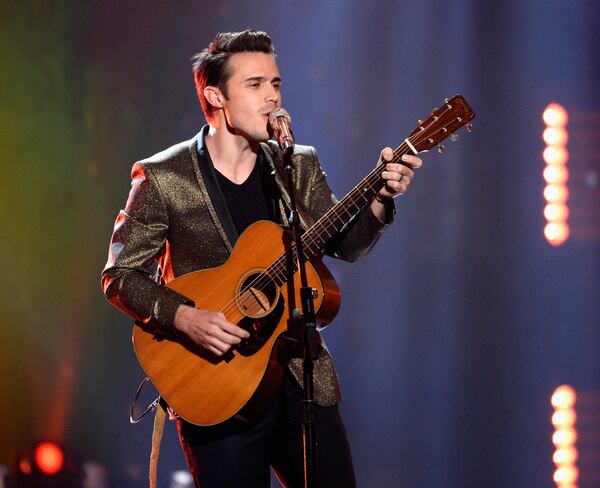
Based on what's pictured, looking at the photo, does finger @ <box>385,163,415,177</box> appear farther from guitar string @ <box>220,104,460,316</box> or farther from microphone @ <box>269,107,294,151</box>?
microphone @ <box>269,107,294,151</box>

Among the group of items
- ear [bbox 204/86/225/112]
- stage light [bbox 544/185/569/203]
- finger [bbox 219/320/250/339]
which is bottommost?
finger [bbox 219/320/250/339]

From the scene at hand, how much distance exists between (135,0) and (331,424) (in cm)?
324

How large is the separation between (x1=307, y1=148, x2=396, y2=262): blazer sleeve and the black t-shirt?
19 cm

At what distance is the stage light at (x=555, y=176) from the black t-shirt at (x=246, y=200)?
8.30 feet

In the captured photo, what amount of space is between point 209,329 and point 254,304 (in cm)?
21

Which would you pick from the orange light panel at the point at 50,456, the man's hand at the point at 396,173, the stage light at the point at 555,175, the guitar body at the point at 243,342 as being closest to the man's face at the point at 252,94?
the guitar body at the point at 243,342

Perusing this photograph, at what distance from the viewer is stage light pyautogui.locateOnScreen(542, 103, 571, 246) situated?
4.89 metres

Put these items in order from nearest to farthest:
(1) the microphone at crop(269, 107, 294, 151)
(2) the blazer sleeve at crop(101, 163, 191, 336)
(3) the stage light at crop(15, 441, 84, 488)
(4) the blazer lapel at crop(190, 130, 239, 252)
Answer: (1) the microphone at crop(269, 107, 294, 151) → (2) the blazer sleeve at crop(101, 163, 191, 336) → (4) the blazer lapel at crop(190, 130, 239, 252) → (3) the stage light at crop(15, 441, 84, 488)

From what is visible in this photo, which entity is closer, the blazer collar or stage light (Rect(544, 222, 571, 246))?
the blazer collar

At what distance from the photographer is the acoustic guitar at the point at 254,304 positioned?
8.77 ft

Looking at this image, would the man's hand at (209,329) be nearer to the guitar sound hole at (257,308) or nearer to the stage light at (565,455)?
the guitar sound hole at (257,308)

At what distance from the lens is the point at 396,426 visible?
4844 millimetres

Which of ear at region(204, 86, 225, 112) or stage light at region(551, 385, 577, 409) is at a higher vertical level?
ear at region(204, 86, 225, 112)

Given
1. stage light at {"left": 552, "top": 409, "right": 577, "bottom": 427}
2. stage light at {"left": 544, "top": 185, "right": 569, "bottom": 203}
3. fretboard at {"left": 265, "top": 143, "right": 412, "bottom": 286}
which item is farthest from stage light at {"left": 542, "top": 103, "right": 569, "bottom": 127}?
fretboard at {"left": 265, "top": 143, "right": 412, "bottom": 286}
